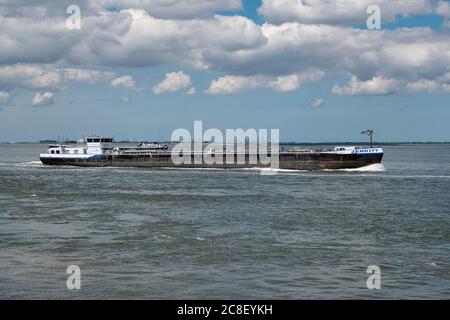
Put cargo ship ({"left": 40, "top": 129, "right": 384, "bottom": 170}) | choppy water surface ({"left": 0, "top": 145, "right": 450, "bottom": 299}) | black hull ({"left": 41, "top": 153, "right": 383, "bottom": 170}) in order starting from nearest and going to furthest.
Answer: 1. choppy water surface ({"left": 0, "top": 145, "right": 450, "bottom": 299})
2. black hull ({"left": 41, "top": 153, "right": 383, "bottom": 170})
3. cargo ship ({"left": 40, "top": 129, "right": 384, "bottom": 170})

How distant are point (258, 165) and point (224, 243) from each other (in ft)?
259

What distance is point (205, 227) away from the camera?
1619 inches

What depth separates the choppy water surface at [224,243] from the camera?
24469 millimetres

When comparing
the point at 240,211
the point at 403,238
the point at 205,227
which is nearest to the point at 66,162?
the point at 240,211

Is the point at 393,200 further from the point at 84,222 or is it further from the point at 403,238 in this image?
the point at 84,222

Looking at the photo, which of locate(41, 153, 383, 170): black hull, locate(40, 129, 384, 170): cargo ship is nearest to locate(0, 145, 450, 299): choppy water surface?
locate(41, 153, 383, 170): black hull

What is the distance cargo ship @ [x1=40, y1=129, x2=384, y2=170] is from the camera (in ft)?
351

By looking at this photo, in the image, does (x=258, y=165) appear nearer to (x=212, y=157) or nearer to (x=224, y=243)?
(x=212, y=157)

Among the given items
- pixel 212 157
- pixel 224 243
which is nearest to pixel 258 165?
pixel 212 157

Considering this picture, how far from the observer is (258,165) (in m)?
113

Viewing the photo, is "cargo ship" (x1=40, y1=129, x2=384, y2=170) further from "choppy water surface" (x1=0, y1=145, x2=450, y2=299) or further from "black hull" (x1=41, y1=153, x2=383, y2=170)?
"choppy water surface" (x1=0, y1=145, x2=450, y2=299)

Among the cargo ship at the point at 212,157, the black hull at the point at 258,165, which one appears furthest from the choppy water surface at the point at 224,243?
the cargo ship at the point at 212,157

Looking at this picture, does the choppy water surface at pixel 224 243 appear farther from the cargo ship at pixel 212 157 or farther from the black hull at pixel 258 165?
the cargo ship at pixel 212 157

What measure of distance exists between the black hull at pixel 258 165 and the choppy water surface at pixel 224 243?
37848 mm
